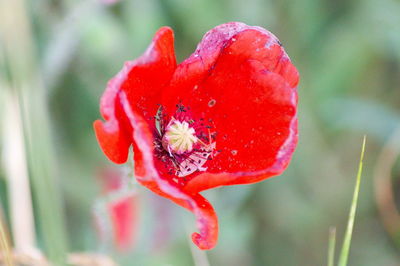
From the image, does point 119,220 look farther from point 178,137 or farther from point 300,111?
point 300,111

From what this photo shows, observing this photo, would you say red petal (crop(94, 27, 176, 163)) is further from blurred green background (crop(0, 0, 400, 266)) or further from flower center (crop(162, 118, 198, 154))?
blurred green background (crop(0, 0, 400, 266))

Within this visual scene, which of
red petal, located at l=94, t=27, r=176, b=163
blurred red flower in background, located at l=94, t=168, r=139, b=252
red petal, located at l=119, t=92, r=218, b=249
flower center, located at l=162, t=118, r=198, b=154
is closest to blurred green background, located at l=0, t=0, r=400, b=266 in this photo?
blurred red flower in background, located at l=94, t=168, r=139, b=252

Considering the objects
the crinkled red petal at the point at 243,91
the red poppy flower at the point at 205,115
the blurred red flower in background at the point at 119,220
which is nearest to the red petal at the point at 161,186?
the red poppy flower at the point at 205,115

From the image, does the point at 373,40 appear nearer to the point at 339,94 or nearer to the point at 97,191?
the point at 339,94

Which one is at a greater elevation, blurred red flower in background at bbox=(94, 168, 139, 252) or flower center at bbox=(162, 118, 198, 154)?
flower center at bbox=(162, 118, 198, 154)

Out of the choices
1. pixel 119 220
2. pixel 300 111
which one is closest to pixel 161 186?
pixel 119 220

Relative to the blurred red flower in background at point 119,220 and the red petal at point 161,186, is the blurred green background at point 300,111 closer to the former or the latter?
the blurred red flower in background at point 119,220

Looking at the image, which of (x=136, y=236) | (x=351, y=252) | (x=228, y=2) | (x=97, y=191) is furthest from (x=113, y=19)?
(x=351, y=252)
